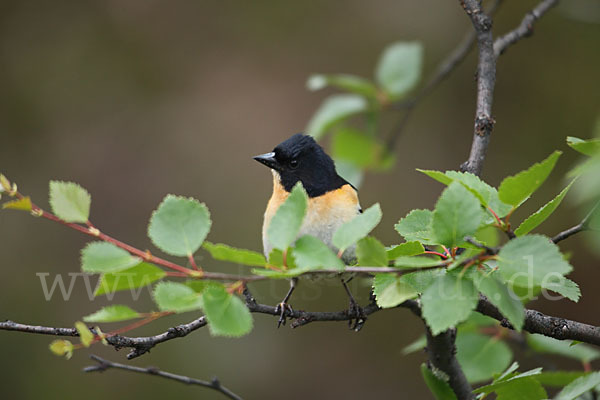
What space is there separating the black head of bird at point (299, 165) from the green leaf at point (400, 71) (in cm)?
42

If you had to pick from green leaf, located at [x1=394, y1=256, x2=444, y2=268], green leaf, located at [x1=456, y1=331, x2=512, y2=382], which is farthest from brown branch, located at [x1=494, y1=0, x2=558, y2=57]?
green leaf, located at [x1=394, y1=256, x2=444, y2=268]

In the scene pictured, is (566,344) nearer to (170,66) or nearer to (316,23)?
(316,23)

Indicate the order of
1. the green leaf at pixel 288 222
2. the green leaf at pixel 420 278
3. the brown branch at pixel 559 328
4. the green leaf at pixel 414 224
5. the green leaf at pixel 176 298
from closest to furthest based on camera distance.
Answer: the green leaf at pixel 176 298 < the green leaf at pixel 288 222 < the green leaf at pixel 420 278 < the green leaf at pixel 414 224 < the brown branch at pixel 559 328

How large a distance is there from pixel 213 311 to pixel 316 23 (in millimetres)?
4053

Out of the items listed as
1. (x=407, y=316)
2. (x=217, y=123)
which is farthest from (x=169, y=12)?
(x=407, y=316)

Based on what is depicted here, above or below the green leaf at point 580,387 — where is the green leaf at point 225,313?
above

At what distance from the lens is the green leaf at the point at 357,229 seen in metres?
1.13

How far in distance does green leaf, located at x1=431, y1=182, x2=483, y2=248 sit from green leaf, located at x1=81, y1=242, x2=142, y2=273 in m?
0.53

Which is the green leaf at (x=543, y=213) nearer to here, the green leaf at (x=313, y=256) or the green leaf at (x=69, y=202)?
the green leaf at (x=313, y=256)

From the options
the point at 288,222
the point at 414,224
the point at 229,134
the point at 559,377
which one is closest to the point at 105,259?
the point at 288,222

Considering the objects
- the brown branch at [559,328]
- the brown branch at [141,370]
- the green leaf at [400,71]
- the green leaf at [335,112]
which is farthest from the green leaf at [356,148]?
the brown branch at [141,370]

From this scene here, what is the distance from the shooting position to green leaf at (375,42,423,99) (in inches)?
101

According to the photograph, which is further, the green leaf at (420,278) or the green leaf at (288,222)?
the green leaf at (420,278)

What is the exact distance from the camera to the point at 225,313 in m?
1.06
